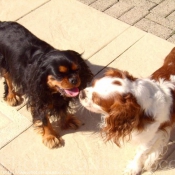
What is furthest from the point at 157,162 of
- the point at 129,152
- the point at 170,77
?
the point at 170,77

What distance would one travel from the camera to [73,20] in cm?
566

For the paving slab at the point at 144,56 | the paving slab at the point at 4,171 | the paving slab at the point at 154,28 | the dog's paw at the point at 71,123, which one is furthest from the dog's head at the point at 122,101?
the paving slab at the point at 154,28

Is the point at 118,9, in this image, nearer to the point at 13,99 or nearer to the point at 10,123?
the point at 13,99

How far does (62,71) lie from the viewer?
3.40 meters

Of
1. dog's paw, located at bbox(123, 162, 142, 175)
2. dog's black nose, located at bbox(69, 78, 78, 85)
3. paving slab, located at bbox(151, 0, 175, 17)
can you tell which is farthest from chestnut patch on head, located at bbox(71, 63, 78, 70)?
paving slab, located at bbox(151, 0, 175, 17)

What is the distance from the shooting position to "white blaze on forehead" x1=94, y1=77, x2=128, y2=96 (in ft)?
9.69

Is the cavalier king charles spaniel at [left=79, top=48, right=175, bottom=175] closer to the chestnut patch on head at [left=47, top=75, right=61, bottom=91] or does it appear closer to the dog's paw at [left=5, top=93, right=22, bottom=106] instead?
the chestnut patch on head at [left=47, top=75, right=61, bottom=91]

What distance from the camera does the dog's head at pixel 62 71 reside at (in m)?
3.40

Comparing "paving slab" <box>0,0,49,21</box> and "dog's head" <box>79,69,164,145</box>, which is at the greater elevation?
"dog's head" <box>79,69,164,145</box>

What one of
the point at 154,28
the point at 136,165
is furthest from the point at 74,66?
the point at 154,28

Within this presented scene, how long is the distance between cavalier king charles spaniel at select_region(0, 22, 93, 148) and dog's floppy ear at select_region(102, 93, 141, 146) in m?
0.64

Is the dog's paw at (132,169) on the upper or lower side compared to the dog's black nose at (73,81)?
lower

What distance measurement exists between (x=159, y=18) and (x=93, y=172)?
2903mm

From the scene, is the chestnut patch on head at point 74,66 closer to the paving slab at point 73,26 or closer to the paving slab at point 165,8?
the paving slab at point 73,26
